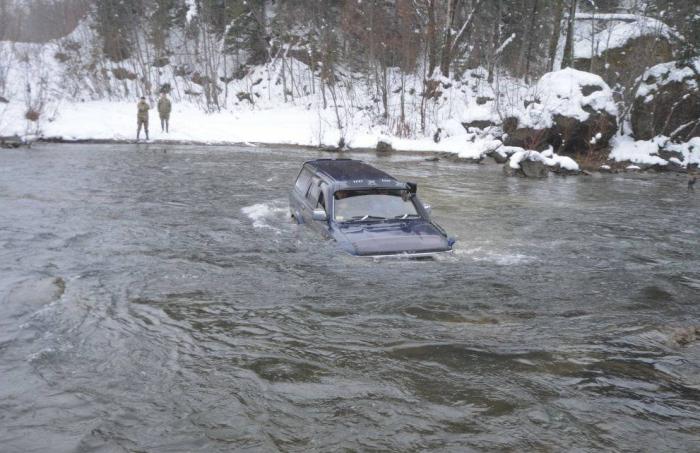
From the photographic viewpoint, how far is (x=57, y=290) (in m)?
7.85

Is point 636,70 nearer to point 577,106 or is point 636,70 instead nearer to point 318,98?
point 577,106

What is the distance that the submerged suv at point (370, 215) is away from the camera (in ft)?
28.9

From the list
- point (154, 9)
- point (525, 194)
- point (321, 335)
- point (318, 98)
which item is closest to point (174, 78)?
point (154, 9)

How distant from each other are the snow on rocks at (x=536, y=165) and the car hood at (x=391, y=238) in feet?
42.1

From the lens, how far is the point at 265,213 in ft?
43.0

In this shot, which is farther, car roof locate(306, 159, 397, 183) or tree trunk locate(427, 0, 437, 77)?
tree trunk locate(427, 0, 437, 77)

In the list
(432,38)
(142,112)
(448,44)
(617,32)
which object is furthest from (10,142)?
(617,32)

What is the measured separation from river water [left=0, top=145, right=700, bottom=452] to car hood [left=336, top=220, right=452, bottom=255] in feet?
0.85

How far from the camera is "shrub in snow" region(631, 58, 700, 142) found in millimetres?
25250

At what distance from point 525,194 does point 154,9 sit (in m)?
36.5

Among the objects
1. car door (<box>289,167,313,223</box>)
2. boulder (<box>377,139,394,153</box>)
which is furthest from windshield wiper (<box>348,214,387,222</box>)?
boulder (<box>377,139,394,153</box>)

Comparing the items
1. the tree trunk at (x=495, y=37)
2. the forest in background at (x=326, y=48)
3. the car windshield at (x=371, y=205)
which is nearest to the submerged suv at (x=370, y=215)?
the car windshield at (x=371, y=205)

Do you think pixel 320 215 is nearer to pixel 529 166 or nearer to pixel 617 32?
pixel 529 166

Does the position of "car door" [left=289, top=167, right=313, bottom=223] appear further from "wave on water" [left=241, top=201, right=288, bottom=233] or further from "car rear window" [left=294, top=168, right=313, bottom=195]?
"wave on water" [left=241, top=201, right=288, bottom=233]
